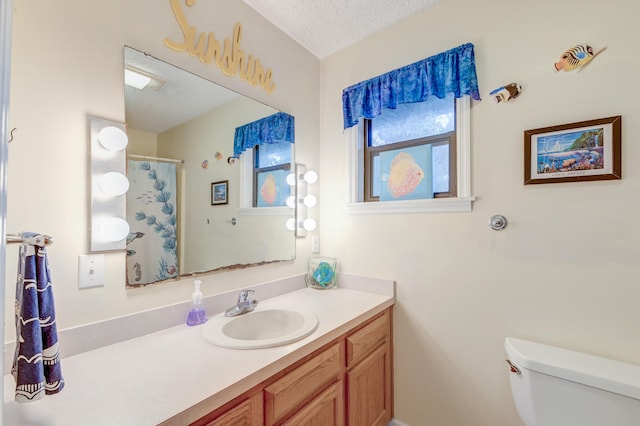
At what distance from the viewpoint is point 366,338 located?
56.8 inches

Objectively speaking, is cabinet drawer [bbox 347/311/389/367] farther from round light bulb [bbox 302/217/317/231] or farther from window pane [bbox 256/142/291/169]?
window pane [bbox 256/142/291/169]

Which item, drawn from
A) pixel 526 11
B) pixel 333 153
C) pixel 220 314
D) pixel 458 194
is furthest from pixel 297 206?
pixel 526 11

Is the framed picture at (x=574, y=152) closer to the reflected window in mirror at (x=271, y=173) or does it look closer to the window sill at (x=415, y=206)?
the window sill at (x=415, y=206)

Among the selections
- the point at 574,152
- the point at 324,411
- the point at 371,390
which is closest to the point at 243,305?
the point at 324,411

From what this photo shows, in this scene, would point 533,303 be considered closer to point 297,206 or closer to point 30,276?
point 297,206

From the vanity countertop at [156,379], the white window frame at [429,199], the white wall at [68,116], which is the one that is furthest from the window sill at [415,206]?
the white wall at [68,116]

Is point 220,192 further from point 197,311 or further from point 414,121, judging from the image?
point 414,121

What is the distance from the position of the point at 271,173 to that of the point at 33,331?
1263mm

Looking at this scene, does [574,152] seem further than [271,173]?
No

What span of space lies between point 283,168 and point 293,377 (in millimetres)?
1200

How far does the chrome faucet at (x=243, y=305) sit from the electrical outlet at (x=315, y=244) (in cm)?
61

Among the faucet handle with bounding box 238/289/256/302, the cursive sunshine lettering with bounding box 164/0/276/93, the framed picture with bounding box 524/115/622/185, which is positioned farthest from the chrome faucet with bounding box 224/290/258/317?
the framed picture with bounding box 524/115/622/185

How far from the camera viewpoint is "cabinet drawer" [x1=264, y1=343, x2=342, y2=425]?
95 cm

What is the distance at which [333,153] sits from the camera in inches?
77.7
